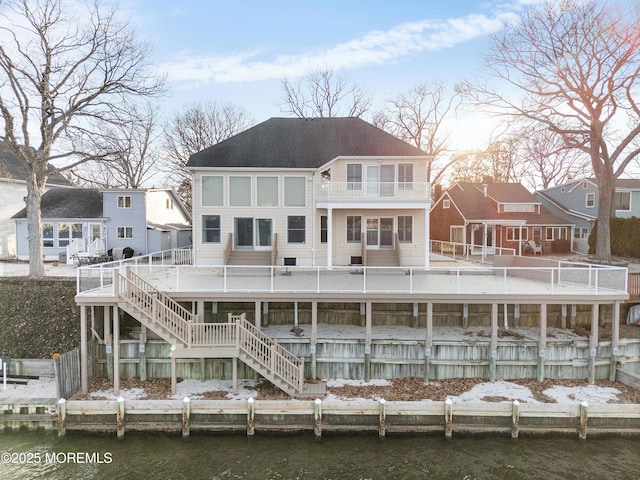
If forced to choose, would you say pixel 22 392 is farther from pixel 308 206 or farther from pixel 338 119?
pixel 338 119

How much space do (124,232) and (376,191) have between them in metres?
16.7

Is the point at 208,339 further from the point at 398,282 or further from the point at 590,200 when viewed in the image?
the point at 590,200

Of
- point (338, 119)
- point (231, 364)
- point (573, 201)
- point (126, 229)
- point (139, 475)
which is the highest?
point (338, 119)

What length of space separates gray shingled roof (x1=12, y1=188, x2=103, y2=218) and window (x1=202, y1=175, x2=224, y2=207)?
10377mm

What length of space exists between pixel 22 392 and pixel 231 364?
629 centimetres

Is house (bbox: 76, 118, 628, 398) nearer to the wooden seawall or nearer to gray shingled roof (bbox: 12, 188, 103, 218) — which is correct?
the wooden seawall

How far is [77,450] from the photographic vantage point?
32.5 feet

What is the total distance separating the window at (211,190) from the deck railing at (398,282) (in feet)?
13.1

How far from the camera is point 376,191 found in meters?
18.2

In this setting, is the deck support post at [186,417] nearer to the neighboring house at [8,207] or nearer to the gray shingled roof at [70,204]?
the gray shingled roof at [70,204]

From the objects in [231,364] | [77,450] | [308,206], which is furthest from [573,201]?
[77,450]

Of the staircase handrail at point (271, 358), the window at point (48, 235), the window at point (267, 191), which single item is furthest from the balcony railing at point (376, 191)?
the window at point (48, 235)

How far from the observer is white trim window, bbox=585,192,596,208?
31.0m

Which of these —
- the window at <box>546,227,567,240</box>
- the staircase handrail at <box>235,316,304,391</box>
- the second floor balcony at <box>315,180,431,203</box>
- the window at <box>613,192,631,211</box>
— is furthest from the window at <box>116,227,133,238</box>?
the window at <box>613,192,631,211</box>
